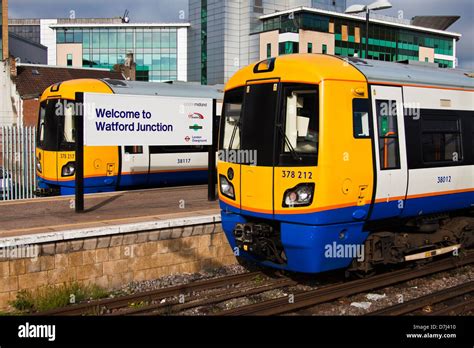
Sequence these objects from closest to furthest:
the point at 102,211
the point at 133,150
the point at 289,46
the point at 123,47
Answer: the point at 102,211, the point at 133,150, the point at 289,46, the point at 123,47

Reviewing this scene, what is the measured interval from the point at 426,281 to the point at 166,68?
71452mm

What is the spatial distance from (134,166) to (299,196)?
7491mm

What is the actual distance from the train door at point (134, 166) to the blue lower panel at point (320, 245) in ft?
22.9

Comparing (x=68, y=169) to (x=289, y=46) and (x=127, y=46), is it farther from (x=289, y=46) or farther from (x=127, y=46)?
(x=127, y=46)

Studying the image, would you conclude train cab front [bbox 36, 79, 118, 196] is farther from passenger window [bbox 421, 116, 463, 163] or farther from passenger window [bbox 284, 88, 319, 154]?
passenger window [bbox 421, 116, 463, 163]

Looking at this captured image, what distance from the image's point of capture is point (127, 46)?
253ft

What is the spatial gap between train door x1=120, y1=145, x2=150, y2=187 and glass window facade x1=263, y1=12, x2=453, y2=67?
163 ft

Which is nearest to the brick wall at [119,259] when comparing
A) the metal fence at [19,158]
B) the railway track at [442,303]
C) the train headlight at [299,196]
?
the train headlight at [299,196]

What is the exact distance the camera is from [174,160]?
14.7 meters

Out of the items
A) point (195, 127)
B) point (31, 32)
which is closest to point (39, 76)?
point (195, 127)

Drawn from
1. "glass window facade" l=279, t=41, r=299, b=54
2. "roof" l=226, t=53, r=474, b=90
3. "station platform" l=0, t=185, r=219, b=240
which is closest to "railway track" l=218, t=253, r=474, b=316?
"station platform" l=0, t=185, r=219, b=240

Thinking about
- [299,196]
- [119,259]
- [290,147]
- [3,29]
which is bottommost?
[119,259]
